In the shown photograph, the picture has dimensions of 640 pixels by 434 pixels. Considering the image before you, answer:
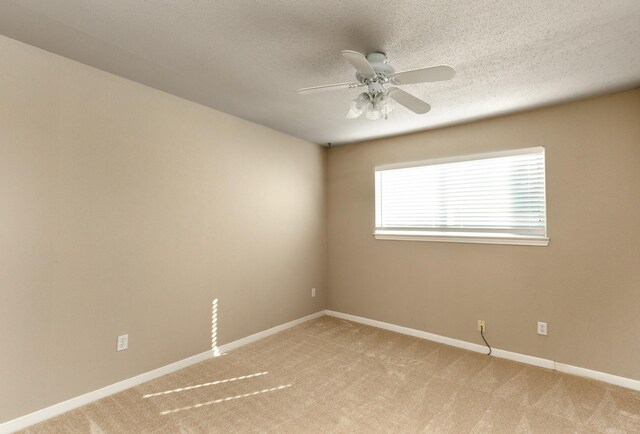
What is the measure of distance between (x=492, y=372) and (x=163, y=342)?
2.91 metres

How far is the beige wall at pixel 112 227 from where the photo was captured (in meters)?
2.04

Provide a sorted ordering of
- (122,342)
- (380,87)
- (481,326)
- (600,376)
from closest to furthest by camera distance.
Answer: (380,87), (122,342), (600,376), (481,326)

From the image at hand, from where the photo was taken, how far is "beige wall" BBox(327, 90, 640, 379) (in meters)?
2.63

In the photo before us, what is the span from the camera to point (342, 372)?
282 centimetres

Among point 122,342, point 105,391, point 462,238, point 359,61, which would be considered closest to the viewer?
point 359,61

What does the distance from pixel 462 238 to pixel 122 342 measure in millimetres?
3328

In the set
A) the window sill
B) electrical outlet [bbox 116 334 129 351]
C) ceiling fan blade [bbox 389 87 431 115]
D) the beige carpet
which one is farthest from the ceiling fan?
electrical outlet [bbox 116 334 129 351]

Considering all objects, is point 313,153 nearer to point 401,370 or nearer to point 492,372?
point 401,370

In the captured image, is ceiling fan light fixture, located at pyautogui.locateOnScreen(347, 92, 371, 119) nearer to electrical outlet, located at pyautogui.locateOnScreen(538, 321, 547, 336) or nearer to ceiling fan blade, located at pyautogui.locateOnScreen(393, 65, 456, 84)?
ceiling fan blade, located at pyautogui.locateOnScreen(393, 65, 456, 84)

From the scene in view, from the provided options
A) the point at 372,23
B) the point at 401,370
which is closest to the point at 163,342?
the point at 401,370

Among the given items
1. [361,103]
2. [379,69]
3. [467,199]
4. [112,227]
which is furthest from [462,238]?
[112,227]

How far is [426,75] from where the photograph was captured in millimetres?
1788

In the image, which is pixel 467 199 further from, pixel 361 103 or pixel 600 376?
pixel 361 103

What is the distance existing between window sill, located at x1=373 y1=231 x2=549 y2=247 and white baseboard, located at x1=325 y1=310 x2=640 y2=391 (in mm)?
1070
